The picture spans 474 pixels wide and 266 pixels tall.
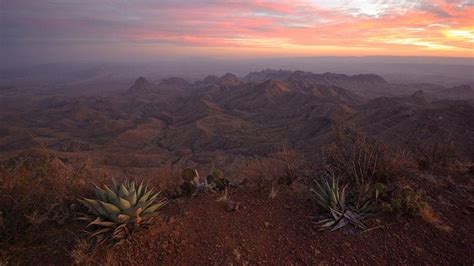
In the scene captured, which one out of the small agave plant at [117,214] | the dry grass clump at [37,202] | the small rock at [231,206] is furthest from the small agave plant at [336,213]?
the dry grass clump at [37,202]

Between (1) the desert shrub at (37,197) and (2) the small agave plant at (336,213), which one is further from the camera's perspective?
(2) the small agave plant at (336,213)

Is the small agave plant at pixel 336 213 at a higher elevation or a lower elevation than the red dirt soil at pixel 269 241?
higher

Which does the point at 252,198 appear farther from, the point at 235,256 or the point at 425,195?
the point at 425,195

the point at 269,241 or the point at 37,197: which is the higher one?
the point at 37,197

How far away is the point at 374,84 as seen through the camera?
10375 cm

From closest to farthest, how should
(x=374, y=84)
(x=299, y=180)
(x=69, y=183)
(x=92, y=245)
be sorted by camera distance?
(x=92, y=245), (x=69, y=183), (x=299, y=180), (x=374, y=84)

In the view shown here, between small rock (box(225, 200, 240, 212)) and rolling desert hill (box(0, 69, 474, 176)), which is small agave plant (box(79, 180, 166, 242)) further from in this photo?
rolling desert hill (box(0, 69, 474, 176))

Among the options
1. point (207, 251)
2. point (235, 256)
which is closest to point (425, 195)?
point (235, 256)

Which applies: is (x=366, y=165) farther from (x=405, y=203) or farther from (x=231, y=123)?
(x=231, y=123)

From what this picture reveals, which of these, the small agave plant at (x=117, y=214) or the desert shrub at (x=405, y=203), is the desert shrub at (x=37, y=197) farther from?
the desert shrub at (x=405, y=203)

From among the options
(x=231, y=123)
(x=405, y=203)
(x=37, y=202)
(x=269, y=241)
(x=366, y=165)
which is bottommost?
(x=231, y=123)

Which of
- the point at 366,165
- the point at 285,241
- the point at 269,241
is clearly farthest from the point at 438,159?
the point at 269,241

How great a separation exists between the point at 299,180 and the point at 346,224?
155 centimetres

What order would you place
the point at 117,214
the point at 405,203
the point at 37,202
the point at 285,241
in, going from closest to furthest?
the point at 117,214 → the point at 285,241 → the point at 37,202 → the point at 405,203
